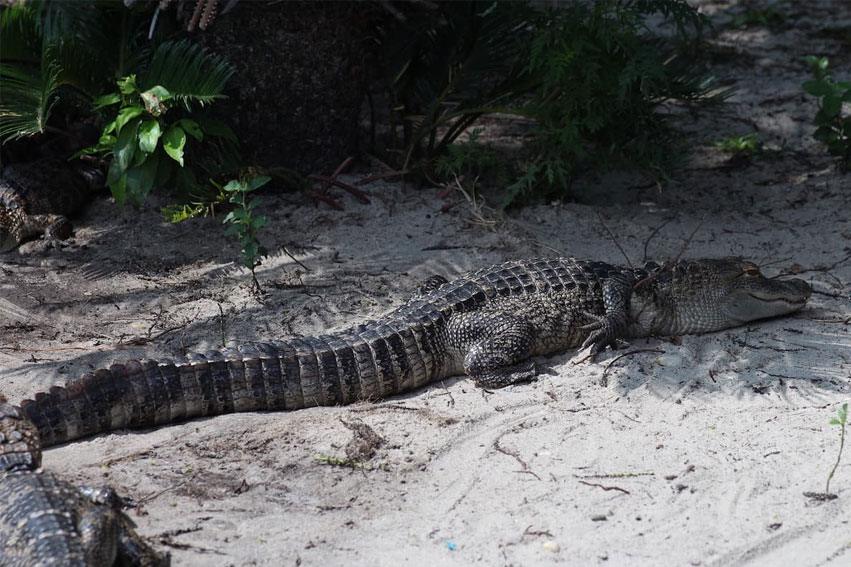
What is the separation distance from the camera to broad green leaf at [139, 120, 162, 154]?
5961 millimetres

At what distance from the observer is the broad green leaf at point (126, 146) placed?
6016 mm

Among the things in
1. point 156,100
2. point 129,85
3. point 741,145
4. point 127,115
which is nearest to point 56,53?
point 129,85

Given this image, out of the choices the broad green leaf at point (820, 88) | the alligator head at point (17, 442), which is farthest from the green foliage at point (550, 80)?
the alligator head at point (17, 442)

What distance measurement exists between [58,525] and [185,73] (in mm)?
3794

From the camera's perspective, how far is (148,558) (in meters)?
3.32

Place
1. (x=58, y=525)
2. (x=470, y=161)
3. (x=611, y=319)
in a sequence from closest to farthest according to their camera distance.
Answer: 1. (x=58, y=525)
2. (x=611, y=319)
3. (x=470, y=161)

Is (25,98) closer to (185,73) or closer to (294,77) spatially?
(185,73)

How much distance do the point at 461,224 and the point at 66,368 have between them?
116 inches

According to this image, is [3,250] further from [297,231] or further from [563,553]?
[563,553]

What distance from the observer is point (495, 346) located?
507 cm

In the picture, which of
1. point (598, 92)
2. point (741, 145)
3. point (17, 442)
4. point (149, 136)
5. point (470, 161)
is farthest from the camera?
point (741, 145)

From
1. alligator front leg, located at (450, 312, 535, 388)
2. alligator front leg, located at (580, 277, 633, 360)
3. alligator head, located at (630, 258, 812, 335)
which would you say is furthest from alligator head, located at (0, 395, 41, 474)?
alligator head, located at (630, 258, 812, 335)

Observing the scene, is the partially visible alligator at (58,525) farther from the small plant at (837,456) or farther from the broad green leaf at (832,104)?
the broad green leaf at (832,104)

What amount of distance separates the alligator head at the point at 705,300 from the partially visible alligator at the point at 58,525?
3219 mm
